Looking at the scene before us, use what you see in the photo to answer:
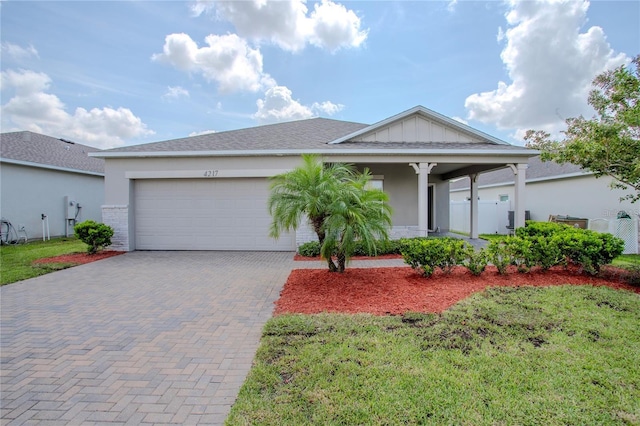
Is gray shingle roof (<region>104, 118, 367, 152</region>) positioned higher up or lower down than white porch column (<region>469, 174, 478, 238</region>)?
→ higher up

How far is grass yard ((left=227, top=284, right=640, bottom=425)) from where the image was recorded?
2361 millimetres

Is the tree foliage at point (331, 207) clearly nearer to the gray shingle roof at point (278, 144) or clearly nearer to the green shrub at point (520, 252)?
the green shrub at point (520, 252)

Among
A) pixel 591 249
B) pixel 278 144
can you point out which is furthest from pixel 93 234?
pixel 591 249

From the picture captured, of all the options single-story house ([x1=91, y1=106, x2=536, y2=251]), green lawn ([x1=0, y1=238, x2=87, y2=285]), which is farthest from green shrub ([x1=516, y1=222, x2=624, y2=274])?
green lawn ([x1=0, y1=238, x2=87, y2=285])

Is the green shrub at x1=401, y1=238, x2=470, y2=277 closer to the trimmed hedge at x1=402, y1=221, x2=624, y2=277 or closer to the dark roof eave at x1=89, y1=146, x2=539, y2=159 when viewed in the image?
the trimmed hedge at x1=402, y1=221, x2=624, y2=277

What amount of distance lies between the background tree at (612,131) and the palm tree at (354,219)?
4163 mm

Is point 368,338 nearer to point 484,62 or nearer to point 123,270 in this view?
point 123,270

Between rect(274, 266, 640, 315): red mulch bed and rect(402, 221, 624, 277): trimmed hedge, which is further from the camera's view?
rect(402, 221, 624, 277): trimmed hedge

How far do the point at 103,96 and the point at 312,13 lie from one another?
9.93m

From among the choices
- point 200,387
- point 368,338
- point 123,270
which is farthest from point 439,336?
point 123,270

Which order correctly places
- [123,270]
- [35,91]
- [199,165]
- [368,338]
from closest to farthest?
[368,338], [123,270], [199,165], [35,91]

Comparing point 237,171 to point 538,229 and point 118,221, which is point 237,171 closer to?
point 118,221

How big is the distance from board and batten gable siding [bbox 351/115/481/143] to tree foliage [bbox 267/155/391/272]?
231 inches

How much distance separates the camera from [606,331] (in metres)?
3.82
